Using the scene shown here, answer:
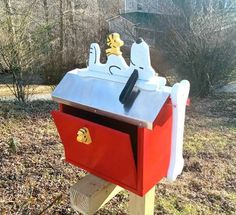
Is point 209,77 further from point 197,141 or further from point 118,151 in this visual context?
point 118,151

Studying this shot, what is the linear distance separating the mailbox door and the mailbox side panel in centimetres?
4

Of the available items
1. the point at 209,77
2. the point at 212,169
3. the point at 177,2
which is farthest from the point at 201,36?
the point at 212,169

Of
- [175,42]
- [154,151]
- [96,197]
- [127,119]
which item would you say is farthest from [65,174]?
[175,42]

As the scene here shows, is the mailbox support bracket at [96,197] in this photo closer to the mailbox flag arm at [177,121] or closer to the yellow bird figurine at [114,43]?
the mailbox flag arm at [177,121]

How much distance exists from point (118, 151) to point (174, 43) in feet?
19.5

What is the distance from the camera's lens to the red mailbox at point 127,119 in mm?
1066

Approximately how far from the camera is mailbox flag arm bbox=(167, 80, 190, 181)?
3.44 feet

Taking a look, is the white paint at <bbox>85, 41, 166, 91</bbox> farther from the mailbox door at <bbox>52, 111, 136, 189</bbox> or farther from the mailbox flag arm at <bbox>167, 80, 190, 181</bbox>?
the mailbox door at <bbox>52, 111, 136, 189</bbox>

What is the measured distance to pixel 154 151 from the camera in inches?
46.9

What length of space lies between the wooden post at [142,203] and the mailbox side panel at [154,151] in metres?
0.08

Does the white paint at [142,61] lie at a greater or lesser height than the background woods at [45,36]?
greater

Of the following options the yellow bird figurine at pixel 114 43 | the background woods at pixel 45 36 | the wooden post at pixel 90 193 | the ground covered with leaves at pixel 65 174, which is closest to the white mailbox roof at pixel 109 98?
the yellow bird figurine at pixel 114 43

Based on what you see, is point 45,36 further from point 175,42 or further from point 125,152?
point 125,152

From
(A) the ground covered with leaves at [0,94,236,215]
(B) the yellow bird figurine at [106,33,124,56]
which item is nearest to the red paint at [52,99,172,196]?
(B) the yellow bird figurine at [106,33,124,56]
